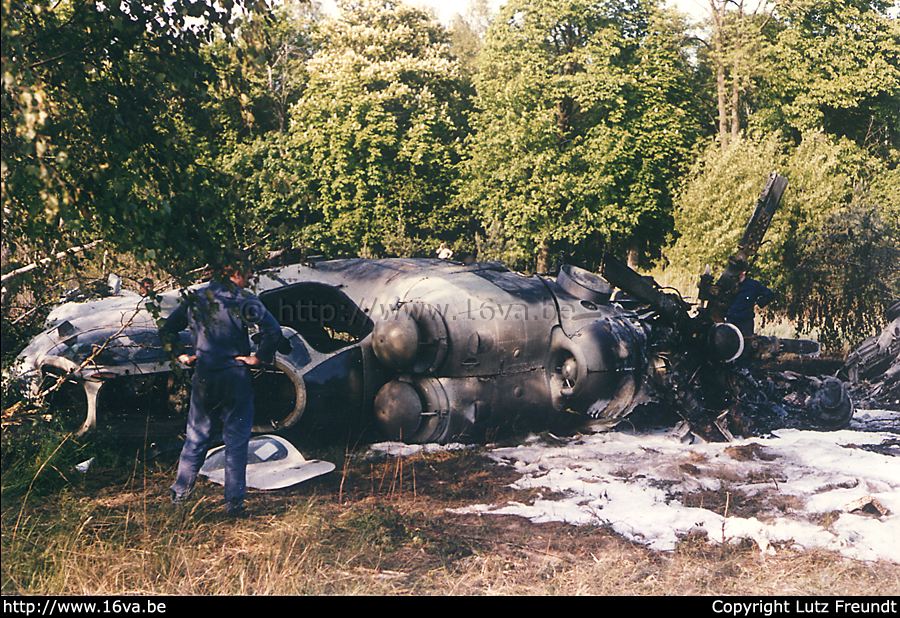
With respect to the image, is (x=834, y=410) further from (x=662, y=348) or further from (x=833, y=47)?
(x=833, y=47)

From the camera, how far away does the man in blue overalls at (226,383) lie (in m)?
5.52

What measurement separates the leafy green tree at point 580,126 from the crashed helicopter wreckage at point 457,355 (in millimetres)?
12178

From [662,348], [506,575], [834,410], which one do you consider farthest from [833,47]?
[506,575]

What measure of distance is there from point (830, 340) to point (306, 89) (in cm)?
1633

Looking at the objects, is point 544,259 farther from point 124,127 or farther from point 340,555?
point 124,127

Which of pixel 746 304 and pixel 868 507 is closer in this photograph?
pixel 868 507

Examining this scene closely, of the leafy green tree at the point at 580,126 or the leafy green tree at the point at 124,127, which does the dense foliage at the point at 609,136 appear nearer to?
the leafy green tree at the point at 580,126

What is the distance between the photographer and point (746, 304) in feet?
30.6

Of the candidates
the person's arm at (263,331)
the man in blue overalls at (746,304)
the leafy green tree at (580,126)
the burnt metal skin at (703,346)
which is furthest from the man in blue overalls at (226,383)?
the leafy green tree at (580,126)

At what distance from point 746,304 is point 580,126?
14502 millimetres

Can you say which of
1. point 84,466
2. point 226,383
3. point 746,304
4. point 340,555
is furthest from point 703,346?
point 84,466

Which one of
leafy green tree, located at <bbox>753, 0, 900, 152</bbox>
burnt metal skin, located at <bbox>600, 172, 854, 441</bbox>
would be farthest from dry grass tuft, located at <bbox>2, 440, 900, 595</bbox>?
leafy green tree, located at <bbox>753, 0, 900, 152</bbox>

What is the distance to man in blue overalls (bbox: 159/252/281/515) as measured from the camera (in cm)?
552

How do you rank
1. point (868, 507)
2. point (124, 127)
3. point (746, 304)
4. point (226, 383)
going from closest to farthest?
point (124, 127) < point (226, 383) < point (868, 507) < point (746, 304)
